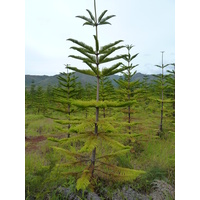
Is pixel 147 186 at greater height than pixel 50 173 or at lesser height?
lesser

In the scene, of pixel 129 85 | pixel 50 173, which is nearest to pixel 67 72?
pixel 129 85

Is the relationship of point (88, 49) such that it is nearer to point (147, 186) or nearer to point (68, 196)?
point (68, 196)

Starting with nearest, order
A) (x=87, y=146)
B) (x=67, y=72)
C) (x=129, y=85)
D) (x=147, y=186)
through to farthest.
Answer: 1. (x=87, y=146)
2. (x=147, y=186)
3. (x=129, y=85)
4. (x=67, y=72)

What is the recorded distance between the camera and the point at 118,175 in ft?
11.5

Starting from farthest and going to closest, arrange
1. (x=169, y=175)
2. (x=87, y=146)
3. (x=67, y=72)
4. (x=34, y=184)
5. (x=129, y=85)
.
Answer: (x=67, y=72) → (x=129, y=85) → (x=169, y=175) → (x=34, y=184) → (x=87, y=146)

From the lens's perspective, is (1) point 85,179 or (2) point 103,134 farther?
(2) point 103,134

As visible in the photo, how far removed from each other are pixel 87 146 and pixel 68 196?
1206 millimetres

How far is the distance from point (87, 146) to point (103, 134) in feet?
2.45

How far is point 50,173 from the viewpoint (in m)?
3.34

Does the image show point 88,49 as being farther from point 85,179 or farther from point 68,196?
point 68,196

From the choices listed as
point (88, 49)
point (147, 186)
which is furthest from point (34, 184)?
point (88, 49)

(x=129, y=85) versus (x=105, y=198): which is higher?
(x=129, y=85)

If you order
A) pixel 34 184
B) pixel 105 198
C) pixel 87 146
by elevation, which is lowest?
pixel 105 198

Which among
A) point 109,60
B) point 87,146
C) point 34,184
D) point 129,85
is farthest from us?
point 129,85
